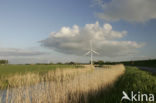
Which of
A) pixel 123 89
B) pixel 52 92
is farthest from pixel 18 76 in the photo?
pixel 123 89

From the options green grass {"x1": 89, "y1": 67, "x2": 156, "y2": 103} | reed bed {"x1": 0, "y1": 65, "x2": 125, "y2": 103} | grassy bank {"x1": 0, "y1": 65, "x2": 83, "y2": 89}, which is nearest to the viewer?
reed bed {"x1": 0, "y1": 65, "x2": 125, "y2": 103}

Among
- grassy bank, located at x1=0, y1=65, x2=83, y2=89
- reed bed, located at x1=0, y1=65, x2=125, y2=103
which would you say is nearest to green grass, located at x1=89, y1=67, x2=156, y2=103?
reed bed, located at x1=0, y1=65, x2=125, y2=103

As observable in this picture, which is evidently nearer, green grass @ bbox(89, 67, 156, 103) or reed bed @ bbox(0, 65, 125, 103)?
reed bed @ bbox(0, 65, 125, 103)

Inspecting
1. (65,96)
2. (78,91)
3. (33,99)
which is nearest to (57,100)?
(65,96)

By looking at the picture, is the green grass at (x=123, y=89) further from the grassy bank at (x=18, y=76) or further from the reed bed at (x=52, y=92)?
the grassy bank at (x=18, y=76)

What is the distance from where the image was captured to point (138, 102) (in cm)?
536

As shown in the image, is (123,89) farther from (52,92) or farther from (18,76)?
(18,76)

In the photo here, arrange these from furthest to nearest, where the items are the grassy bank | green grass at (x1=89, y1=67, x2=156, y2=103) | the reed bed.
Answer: green grass at (x1=89, y1=67, x2=156, y2=103)
the grassy bank
the reed bed

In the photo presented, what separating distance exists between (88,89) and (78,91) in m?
1.09

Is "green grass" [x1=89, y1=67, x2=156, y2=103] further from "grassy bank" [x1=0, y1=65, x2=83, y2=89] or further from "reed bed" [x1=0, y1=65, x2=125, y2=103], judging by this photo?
"grassy bank" [x1=0, y1=65, x2=83, y2=89]

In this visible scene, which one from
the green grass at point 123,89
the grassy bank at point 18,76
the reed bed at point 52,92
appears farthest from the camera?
the green grass at point 123,89

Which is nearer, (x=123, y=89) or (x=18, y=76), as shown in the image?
(x=123, y=89)

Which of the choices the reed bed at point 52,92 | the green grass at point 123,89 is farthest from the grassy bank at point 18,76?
the green grass at point 123,89

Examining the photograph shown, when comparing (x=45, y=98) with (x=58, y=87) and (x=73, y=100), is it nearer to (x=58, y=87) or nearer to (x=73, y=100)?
(x=58, y=87)
